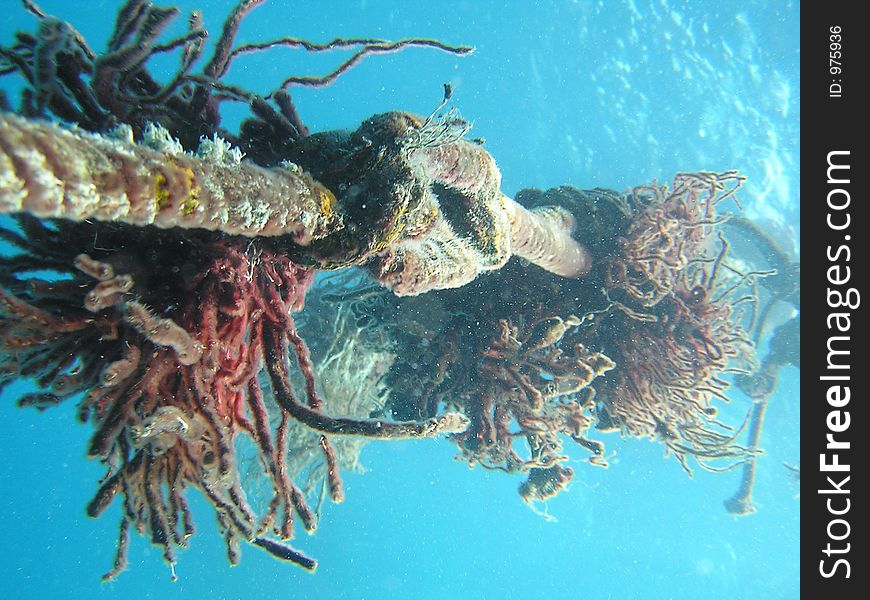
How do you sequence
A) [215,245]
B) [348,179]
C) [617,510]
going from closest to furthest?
1. [215,245]
2. [348,179]
3. [617,510]

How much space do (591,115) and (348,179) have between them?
25.7m

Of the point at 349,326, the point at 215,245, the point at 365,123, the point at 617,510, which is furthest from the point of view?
the point at 617,510

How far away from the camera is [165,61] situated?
44.4 metres

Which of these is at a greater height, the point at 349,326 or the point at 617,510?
the point at 349,326

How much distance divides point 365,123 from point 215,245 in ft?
3.40

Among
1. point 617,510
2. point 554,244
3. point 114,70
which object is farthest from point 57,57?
point 617,510

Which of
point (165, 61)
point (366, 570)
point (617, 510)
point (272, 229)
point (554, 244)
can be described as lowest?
point (366, 570)

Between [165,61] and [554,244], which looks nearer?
[554,244]

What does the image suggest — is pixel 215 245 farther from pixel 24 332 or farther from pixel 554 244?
pixel 554 244
